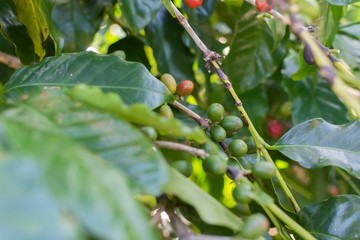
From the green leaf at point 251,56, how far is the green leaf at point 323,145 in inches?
17.8

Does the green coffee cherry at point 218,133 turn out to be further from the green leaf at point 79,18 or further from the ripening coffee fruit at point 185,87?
the green leaf at point 79,18

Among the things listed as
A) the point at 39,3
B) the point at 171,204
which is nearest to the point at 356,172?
the point at 171,204

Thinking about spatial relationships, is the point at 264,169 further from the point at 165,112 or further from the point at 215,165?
the point at 165,112

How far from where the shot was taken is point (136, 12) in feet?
2.93

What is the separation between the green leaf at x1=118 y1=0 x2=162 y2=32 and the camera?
892mm

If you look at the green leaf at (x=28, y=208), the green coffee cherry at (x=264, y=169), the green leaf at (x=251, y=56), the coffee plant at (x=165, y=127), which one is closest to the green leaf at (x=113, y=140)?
the coffee plant at (x=165, y=127)

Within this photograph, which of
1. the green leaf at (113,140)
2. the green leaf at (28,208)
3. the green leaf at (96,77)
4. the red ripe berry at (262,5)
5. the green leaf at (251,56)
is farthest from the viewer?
the green leaf at (251,56)

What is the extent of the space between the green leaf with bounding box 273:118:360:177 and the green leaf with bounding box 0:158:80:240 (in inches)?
23.0

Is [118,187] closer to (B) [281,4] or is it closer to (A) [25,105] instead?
(A) [25,105]

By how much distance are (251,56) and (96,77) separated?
0.68m

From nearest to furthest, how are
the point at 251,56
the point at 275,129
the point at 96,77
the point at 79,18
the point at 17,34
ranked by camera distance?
the point at 96,77, the point at 17,34, the point at 79,18, the point at 251,56, the point at 275,129

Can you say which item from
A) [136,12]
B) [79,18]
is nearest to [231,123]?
[136,12]

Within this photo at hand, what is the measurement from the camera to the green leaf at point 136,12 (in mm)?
892

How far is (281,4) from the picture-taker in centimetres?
48
